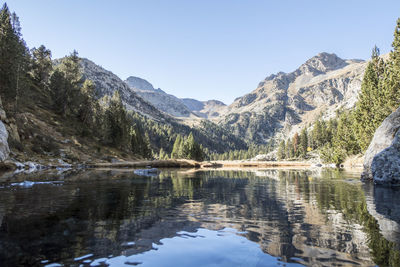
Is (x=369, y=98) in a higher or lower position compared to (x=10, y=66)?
lower

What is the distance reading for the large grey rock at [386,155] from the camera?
2439 cm

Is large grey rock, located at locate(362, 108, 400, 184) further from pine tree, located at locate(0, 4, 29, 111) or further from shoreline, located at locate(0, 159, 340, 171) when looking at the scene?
pine tree, located at locate(0, 4, 29, 111)

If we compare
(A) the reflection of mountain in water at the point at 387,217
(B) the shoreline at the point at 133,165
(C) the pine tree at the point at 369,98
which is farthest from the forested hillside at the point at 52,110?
(C) the pine tree at the point at 369,98

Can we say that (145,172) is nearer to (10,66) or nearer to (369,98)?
(10,66)

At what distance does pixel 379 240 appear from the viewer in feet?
23.4

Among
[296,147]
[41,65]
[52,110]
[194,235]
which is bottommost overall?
[194,235]

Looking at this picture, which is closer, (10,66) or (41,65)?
(10,66)

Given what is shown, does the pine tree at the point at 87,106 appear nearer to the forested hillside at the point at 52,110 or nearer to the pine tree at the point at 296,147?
the forested hillside at the point at 52,110

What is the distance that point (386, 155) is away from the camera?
25.2m

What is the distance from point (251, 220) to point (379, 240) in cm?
434

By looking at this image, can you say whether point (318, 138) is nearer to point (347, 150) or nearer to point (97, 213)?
point (347, 150)

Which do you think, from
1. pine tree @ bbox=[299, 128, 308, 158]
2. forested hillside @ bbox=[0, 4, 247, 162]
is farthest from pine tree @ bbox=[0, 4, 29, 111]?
pine tree @ bbox=[299, 128, 308, 158]

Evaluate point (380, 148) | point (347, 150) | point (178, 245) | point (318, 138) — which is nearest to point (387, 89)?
point (380, 148)

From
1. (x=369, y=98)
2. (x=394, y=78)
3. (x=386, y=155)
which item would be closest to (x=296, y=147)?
(x=369, y=98)
